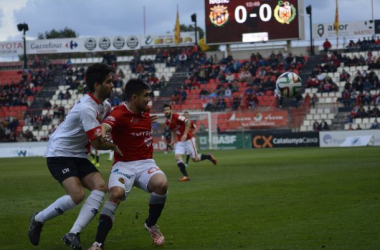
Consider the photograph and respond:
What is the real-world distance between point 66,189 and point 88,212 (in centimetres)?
48

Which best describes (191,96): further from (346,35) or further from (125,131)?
(125,131)

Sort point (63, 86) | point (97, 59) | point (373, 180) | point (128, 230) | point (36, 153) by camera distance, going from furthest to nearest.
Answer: point (97, 59)
point (63, 86)
point (36, 153)
point (373, 180)
point (128, 230)

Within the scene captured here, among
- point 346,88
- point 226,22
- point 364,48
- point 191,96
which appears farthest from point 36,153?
point 364,48

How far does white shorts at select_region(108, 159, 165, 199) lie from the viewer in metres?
9.56

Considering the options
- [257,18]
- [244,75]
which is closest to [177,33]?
[244,75]

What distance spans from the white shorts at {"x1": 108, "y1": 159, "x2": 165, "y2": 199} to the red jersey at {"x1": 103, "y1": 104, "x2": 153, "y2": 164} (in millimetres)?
79

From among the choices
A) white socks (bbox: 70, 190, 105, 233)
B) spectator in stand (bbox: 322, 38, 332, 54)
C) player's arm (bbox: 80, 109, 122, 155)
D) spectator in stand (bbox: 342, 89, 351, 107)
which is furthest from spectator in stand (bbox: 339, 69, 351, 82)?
player's arm (bbox: 80, 109, 122, 155)

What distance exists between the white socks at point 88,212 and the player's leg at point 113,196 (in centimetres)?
14

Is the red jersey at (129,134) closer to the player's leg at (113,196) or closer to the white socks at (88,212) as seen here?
the player's leg at (113,196)

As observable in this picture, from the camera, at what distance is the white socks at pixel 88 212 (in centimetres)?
910

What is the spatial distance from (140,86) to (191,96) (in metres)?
49.3

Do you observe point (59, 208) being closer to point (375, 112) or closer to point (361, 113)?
point (375, 112)

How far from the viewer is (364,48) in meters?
59.8

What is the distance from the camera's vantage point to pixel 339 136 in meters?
48.0
